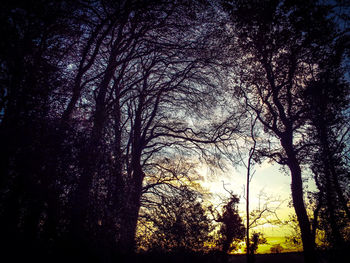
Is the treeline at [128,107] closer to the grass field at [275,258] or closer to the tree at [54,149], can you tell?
the tree at [54,149]

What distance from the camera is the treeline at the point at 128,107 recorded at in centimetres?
390

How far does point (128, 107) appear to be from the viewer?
11734 mm

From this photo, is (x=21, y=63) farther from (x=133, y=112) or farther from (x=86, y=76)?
(x=133, y=112)

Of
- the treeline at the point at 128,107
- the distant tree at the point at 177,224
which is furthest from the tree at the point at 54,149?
the distant tree at the point at 177,224

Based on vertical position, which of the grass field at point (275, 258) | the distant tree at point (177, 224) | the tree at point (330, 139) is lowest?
the grass field at point (275, 258)

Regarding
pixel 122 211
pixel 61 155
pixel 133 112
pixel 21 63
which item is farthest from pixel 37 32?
pixel 133 112

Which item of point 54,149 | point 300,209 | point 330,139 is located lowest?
→ point 300,209

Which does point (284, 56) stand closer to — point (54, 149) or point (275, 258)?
point (54, 149)

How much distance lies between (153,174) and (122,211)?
771cm

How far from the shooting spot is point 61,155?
423 cm

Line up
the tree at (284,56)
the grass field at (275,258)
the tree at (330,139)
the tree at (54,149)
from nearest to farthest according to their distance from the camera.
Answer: the tree at (54,149) < the tree at (284,56) < the tree at (330,139) < the grass field at (275,258)

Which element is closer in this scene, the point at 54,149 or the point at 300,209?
the point at 54,149

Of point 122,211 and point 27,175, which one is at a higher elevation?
point 27,175

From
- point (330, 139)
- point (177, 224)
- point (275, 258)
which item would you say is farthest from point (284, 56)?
point (275, 258)
